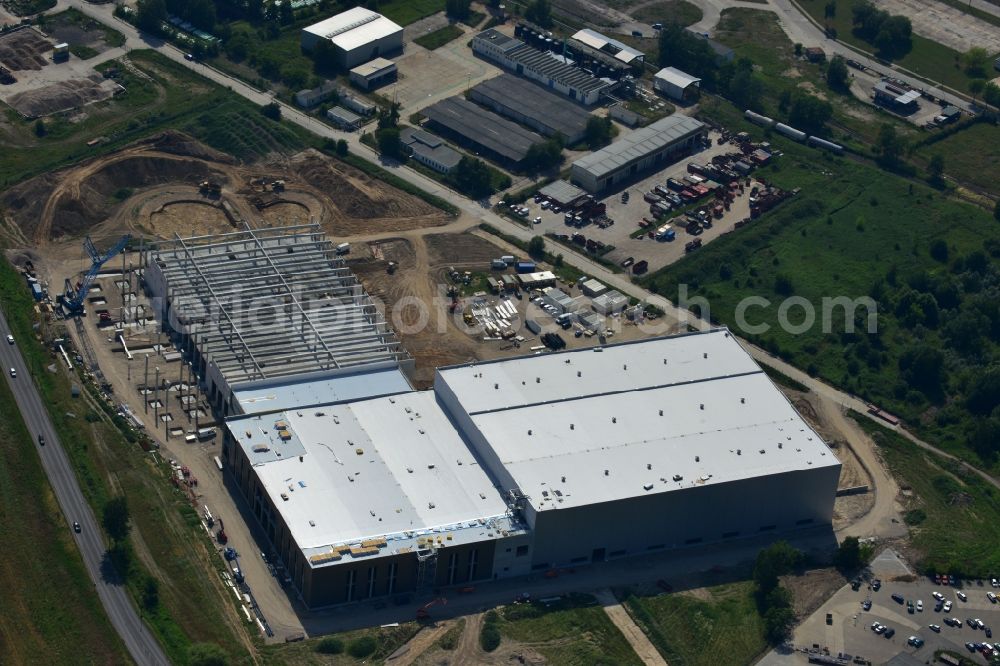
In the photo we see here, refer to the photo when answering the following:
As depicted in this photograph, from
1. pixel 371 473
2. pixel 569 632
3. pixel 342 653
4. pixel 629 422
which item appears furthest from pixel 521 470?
pixel 342 653

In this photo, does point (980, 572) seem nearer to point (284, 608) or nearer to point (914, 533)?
point (914, 533)

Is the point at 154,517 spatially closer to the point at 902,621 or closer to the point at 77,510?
the point at 77,510

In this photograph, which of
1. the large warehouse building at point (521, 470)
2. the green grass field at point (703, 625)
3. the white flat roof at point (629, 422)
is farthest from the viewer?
the white flat roof at point (629, 422)

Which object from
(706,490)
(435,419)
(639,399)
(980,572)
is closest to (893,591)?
(980,572)

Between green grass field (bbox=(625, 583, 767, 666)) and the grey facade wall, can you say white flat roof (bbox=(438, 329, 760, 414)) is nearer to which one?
the grey facade wall

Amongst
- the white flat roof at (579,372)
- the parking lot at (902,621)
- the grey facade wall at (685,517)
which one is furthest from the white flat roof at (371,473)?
the parking lot at (902,621)

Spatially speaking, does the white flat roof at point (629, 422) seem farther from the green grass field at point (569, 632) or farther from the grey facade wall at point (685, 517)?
the green grass field at point (569, 632)
